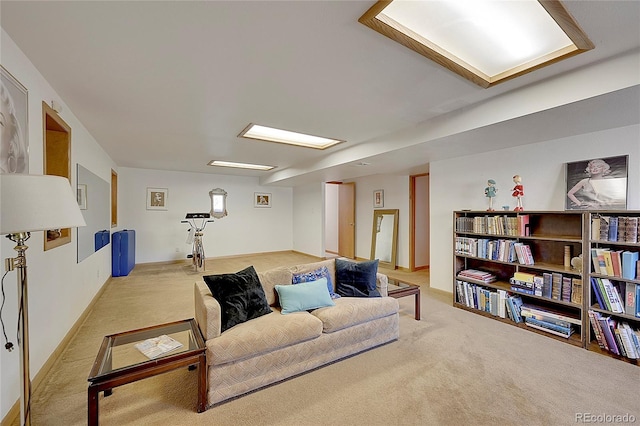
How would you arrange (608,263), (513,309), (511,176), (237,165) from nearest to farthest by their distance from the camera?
(608,263)
(513,309)
(511,176)
(237,165)

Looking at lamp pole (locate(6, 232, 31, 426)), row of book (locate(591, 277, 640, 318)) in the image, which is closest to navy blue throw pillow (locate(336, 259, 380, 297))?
row of book (locate(591, 277, 640, 318))

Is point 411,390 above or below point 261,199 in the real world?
below

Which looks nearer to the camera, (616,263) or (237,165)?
(616,263)

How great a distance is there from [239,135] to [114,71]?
5.46 feet

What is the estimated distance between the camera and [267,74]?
2.08m

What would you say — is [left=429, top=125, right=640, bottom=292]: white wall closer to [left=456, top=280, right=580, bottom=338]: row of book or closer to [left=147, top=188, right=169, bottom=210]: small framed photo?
[left=456, top=280, right=580, bottom=338]: row of book

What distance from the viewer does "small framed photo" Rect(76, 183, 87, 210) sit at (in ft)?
9.73

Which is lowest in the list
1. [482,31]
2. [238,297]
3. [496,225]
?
[238,297]

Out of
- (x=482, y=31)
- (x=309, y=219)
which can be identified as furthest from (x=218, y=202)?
(x=482, y=31)

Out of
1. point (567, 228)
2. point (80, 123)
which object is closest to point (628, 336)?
point (567, 228)

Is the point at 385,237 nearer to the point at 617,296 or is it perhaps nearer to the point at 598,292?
the point at 598,292

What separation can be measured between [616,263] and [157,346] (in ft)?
12.4

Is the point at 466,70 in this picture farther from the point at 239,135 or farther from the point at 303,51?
the point at 239,135

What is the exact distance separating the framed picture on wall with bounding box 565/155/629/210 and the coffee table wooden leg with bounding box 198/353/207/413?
3.72 metres
